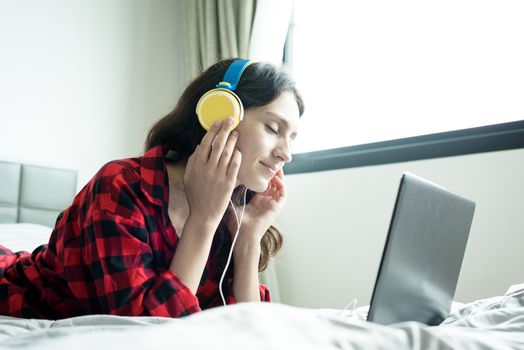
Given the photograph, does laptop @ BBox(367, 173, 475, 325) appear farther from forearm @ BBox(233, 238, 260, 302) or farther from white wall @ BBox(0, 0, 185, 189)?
white wall @ BBox(0, 0, 185, 189)

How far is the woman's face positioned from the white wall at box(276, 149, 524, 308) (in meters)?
0.78

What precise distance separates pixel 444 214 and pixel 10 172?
5.60 feet

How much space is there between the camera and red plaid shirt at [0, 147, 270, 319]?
93 cm

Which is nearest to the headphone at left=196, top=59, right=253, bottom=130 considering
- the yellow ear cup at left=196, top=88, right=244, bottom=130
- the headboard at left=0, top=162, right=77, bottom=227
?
the yellow ear cup at left=196, top=88, right=244, bottom=130

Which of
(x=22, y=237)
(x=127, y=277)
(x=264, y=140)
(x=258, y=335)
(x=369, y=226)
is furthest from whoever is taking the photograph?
(x=369, y=226)

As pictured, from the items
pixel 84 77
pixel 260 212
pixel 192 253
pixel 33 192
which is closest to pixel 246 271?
pixel 260 212

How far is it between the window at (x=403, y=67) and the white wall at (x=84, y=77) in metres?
0.72

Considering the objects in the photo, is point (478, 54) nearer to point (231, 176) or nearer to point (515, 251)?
point (515, 251)

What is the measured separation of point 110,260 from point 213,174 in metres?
0.27

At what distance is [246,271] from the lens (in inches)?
50.2

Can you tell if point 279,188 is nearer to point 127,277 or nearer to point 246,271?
point 246,271

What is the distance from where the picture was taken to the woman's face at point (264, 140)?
118cm

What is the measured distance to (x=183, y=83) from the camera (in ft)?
9.32

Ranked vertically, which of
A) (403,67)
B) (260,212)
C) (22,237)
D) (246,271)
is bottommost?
(22,237)
